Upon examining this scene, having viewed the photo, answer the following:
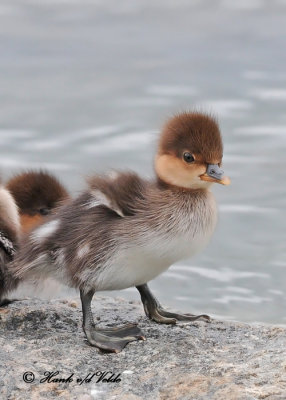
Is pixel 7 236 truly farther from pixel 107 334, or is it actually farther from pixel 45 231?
pixel 107 334

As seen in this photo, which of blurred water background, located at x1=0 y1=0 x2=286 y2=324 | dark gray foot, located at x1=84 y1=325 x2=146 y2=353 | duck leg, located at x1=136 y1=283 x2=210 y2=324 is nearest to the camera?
dark gray foot, located at x1=84 y1=325 x2=146 y2=353

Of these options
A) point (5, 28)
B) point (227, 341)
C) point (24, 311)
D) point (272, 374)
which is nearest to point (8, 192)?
point (24, 311)

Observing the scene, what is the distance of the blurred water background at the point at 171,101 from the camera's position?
661 centimetres

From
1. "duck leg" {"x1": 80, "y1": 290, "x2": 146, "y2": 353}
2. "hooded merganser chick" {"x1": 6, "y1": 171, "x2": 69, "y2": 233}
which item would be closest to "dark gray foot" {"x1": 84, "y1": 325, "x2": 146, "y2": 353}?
"duck leg" {"x1": 80, "y1": 290, "x2": 146, "y2": 353}

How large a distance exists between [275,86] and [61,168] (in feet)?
7.13

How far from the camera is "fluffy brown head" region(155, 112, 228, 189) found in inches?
175

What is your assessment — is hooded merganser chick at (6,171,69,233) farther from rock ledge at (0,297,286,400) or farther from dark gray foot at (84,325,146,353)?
dark gray foot at (84,325,146,353)

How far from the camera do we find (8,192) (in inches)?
198

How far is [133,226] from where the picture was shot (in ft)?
13.9

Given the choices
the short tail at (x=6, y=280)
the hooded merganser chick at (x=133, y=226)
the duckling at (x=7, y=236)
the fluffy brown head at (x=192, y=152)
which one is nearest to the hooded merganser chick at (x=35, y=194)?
the duckling at (x=7, y=236)

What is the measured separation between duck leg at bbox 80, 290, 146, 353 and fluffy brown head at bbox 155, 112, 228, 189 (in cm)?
58

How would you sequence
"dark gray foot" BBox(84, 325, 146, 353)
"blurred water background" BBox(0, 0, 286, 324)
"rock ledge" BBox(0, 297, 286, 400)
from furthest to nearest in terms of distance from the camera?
"blurred water background" BBox(0, 0, 286, 324)
"dark gray foot" BBox(84, 325, 146, 353)
"rock ledge" BBox(0, 297, 286, 400)

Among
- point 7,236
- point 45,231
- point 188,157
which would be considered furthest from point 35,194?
A: point 188,157

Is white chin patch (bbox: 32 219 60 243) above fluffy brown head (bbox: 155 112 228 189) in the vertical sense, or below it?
below
